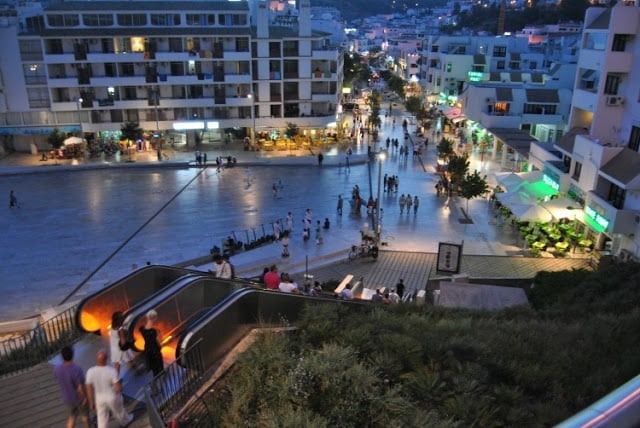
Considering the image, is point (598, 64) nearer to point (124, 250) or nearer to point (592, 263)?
point (592, 263)

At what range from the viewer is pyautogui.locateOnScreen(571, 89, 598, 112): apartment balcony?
25.7 meters

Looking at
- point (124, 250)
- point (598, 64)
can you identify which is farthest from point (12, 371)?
point (598, 64)

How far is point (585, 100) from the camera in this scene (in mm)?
26797

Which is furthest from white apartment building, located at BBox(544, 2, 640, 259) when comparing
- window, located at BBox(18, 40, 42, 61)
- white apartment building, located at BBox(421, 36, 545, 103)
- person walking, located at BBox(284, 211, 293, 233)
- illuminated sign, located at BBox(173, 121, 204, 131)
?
window, located at BBox(18, 40, 42, 61)

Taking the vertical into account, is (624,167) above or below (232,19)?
below

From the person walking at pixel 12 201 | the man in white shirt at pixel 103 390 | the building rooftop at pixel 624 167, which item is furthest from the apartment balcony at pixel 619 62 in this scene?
the person walking at pixel 12 201

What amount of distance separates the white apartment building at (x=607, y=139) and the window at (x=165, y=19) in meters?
32.1

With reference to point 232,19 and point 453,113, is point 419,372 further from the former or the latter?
point 453,113

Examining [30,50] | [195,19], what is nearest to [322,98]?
[195,19]

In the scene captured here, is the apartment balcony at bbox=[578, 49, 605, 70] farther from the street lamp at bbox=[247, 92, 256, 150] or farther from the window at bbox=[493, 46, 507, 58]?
the window at bbox=[493, 46, 507, 58]

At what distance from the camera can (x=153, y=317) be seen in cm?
774

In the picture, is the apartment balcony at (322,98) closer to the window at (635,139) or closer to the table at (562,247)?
the window at (635,139)

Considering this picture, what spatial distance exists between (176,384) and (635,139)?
24345 millimetres

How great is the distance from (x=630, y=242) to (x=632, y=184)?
2.28 m
